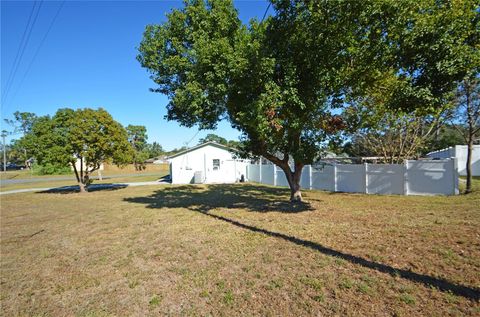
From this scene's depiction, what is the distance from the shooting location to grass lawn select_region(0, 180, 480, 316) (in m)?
3.78

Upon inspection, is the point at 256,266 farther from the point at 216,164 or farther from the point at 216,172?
the point at 216,164

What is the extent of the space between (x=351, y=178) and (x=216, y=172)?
15.6 m

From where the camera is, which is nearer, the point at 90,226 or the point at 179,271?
the point at 179,271

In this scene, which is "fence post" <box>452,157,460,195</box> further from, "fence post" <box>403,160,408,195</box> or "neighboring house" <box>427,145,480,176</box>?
"neighboring house" <box>427,145,480,176</box>

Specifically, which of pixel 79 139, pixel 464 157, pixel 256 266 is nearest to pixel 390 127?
pixel 464 157

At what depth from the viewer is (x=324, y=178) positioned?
1712cm

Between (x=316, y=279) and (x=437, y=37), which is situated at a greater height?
(x=437, y=37)

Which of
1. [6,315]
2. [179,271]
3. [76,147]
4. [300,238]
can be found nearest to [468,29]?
[300,238]

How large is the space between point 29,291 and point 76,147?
17966 mm

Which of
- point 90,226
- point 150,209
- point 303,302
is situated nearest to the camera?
point 303,302

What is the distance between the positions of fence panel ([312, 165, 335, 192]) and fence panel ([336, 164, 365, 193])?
46 cm

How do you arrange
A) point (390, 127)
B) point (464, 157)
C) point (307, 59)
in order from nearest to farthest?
point (307, 59) < point (390, 127) < point (464, 157)

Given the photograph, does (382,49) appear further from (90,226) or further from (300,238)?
(90,226)

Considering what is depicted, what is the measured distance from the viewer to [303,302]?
375 centimetres
